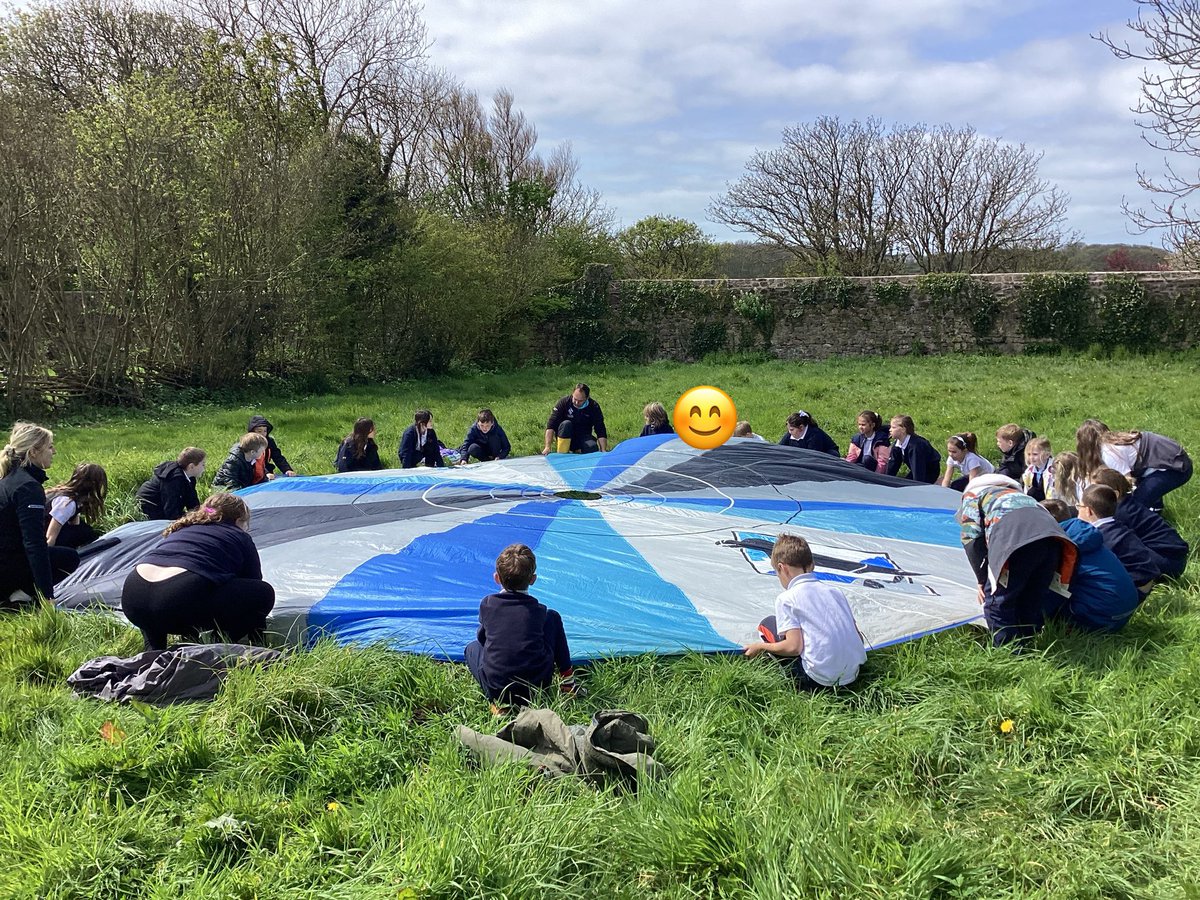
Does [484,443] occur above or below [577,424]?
below

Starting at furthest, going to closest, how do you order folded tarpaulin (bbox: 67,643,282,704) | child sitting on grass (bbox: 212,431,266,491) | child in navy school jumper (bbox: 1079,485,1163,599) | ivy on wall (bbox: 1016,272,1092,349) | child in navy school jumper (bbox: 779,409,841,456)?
ivy on wall (bbox: 1016,272,1092,349) → child in navy school jumper (bbox: 779,409,841,456) → child sitting on grass (bbox: 212,431,266,491) → child in navy school jumper (bbox: 1079,485,1163,599) → folded tarpaulin (bbox: 67,643,282,704)

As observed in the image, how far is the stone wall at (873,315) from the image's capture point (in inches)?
707

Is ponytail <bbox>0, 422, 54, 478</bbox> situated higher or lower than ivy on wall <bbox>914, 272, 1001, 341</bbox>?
lower

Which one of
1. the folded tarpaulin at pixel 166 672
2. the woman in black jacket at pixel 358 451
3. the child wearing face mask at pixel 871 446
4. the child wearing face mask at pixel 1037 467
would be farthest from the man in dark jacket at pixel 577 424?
the folded tarpaulin at pixel 166 672

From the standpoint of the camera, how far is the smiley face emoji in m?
7.73

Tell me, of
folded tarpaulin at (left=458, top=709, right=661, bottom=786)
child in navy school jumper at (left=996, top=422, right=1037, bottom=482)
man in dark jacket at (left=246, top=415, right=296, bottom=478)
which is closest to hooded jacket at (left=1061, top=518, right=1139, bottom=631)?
folded tarpaulin at (left=458, top=709, right=661, bottom=786)

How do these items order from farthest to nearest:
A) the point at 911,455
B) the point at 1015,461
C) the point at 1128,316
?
the point at 1128,316, the point at 911,455, the point at 1015,461

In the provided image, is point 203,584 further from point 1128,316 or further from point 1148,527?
point 1128,316

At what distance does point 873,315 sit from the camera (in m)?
20.1

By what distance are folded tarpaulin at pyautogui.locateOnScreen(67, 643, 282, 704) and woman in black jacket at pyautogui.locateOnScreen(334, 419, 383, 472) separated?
15.3ft

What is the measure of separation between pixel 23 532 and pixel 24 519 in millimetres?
71

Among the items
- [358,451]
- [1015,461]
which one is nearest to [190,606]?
[358,451]

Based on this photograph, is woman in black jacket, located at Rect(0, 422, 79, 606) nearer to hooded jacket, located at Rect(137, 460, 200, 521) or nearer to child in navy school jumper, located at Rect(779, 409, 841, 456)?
hooded jacket, located at Rect(137, 460, 200, 521)

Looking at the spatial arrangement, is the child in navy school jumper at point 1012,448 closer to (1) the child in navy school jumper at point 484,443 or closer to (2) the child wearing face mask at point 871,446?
(2) the child wearing face mask at point 871,446
